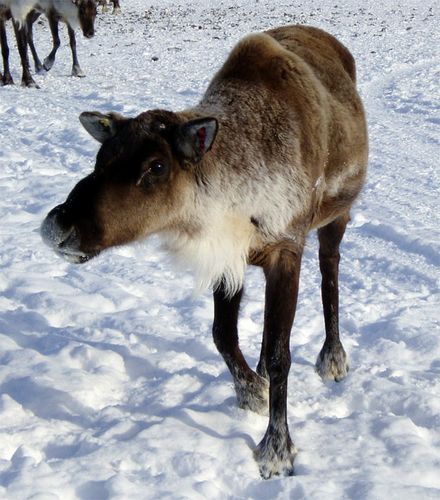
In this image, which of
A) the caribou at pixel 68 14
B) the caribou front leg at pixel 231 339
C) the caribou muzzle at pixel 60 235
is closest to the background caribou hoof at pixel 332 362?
the caribou front leg at pixel 231 339

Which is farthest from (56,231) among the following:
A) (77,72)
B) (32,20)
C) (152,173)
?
(32,20)

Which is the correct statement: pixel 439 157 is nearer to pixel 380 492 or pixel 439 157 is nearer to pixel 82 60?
pixel 380 492

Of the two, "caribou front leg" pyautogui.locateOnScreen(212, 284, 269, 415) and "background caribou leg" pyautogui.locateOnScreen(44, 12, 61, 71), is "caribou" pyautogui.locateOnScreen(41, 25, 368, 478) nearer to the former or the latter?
"caribou front leg" pyautogui.locateOnScreen(212, 284, 269, 415)

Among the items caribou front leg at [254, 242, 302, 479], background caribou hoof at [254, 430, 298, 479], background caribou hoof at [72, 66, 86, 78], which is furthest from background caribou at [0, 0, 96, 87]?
background caribou hoof at [254, 430, 298, 479]

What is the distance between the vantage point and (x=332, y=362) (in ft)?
12.9

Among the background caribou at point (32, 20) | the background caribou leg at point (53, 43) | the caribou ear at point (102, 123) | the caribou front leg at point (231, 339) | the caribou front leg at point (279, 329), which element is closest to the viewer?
the caribou ear at point (102, 123)

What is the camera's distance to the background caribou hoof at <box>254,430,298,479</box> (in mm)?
3107

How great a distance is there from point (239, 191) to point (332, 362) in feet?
4.12

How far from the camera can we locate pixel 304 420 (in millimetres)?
3529

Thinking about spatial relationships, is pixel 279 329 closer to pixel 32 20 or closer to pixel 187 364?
pixel 187 364

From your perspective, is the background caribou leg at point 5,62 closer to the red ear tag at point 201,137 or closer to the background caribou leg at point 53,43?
the background caribou leg at point 53,43

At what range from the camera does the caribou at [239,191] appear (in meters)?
2.88

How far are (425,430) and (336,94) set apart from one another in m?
1.81

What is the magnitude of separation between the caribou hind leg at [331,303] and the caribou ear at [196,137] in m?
1.51
